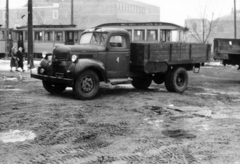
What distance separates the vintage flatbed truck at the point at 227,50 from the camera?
16.4 meters

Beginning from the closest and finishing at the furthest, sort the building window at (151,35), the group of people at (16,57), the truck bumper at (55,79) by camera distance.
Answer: the truck bumper at (55,79), the group of people at (16,57), the building window at (151,35)

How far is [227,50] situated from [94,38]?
24.6 feet

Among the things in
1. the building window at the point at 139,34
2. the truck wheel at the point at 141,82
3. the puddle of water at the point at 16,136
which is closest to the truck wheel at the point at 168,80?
the truck wheel at the point at 141,82

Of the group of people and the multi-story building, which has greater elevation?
the multi-story building

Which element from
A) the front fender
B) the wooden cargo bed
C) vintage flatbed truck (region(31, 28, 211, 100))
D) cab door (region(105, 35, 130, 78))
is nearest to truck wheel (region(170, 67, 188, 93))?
vintage flatbed truck (region(31, 28, 211, 100))

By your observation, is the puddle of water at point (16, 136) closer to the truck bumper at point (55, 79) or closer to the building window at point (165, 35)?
the truck bumper at point (55, 79)

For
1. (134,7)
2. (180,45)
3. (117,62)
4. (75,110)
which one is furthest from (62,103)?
(134,7)

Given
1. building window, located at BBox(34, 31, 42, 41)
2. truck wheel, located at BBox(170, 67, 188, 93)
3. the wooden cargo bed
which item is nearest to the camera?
the wooden cargo bed

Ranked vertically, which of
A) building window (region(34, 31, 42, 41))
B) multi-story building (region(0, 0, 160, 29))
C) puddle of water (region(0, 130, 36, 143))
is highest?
multi-story building (region(0, 0, 160, 29))

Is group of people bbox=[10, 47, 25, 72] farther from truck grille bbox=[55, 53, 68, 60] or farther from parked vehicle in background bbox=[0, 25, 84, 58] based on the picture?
parked vehicle in background bbox=[0, 25, 84, 58]

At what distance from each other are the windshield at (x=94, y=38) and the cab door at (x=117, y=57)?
20 centimetres

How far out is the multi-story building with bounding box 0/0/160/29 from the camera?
198 ft

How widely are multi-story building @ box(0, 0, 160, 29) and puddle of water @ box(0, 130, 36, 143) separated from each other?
161ft

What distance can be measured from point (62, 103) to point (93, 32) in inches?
106
